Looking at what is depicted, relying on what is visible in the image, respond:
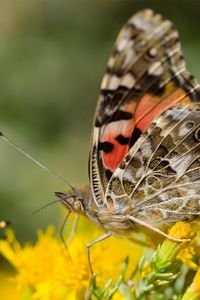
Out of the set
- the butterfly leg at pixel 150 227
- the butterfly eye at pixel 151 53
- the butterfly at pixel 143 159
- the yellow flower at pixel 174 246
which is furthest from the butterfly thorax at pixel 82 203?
the butterfly eye at pixel 151 53

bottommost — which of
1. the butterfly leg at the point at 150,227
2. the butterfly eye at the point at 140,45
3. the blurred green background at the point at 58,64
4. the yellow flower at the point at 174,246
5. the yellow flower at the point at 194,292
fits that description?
the yellow flower at the point at 194,292

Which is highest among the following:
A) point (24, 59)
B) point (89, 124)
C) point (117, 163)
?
point (24, 59)

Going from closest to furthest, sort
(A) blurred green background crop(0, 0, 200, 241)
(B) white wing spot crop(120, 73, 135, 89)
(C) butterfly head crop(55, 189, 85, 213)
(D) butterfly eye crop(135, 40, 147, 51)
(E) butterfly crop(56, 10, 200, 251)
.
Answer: (E) butterfly crop(56, 10, 200, 251), (C) butterfly head crop(55, 189, 85, 213), (B) white wing spot crop(120, 73, 135, 89), (D) butterfly eye crop(135, 40, 147, 51), (A) blurred green background crop(0, 0, 200, 241)

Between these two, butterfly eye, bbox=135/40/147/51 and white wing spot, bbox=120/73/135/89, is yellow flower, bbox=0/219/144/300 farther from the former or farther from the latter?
butterfly eye, bbox=135/40/147/51

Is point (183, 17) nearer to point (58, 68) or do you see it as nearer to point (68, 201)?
point (58, 68)

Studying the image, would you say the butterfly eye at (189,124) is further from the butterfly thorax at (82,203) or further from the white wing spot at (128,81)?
the butterfly thorax at (82,203)

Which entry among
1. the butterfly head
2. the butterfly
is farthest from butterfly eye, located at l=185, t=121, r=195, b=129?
the butterfly head

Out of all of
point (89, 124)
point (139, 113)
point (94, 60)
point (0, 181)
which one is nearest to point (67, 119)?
point (89, 124)
